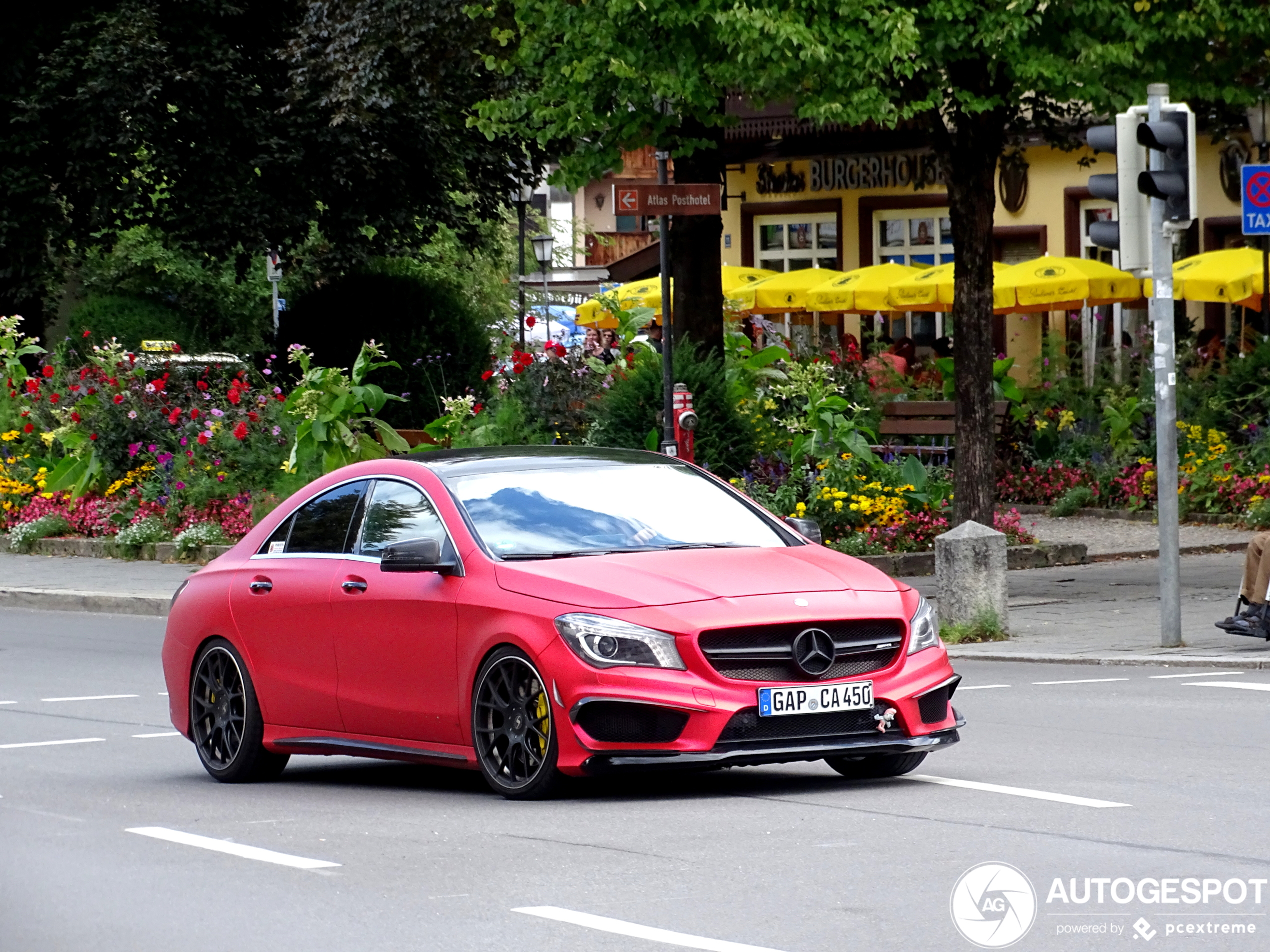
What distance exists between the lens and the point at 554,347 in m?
24.5

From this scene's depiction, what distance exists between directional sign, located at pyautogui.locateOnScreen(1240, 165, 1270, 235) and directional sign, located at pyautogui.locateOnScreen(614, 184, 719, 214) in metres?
5.44

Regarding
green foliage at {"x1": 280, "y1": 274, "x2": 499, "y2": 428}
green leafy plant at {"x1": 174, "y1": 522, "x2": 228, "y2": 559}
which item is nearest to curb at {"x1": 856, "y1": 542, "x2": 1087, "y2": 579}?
green leafy plant at {"x1": 174, "y1": 522, "x2": 228, "y2": 559}

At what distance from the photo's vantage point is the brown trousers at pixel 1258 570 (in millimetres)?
14534

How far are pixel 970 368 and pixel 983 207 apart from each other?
4.33 feet

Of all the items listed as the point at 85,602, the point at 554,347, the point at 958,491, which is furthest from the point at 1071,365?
the point at 85,602

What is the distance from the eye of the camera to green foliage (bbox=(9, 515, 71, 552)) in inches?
1040

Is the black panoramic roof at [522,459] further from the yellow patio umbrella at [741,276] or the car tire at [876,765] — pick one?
the yellow patio umbrella at [741,276]

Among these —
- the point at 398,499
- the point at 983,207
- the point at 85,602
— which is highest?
the point at 983,207

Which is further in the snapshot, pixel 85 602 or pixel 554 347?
pixel 554 347

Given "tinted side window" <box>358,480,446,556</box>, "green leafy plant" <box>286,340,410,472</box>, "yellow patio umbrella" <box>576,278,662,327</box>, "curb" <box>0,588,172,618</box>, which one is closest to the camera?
"tinted side window" <box>358,480,446,556</box>

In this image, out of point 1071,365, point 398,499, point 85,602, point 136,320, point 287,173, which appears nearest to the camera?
point 398,499

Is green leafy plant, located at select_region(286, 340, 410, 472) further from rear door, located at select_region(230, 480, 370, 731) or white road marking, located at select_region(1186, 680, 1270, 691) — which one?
rear door, located at select_region(230, 480, 370, 731)

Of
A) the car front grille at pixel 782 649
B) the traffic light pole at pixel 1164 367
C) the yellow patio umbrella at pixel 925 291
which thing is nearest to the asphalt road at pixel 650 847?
the car front grille at pixel 782 649

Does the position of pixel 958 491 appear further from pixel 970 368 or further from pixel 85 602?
pixel 85 602
